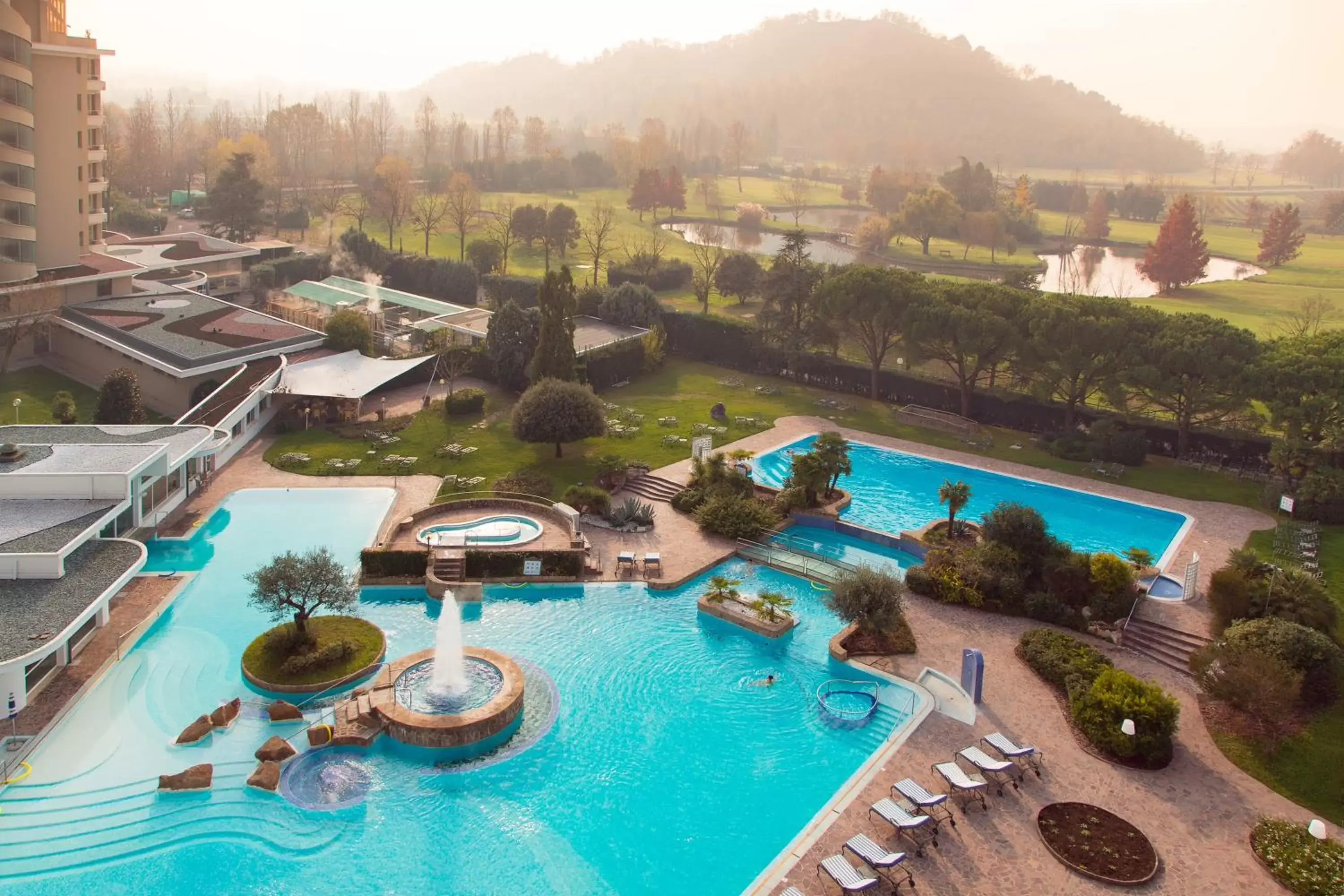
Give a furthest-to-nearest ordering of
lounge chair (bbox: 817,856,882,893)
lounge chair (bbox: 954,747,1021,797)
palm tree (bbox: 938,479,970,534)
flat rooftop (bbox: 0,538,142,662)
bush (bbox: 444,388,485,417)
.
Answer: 1. bush (bbox: 444,388,485,417)
2. palm tree (bbox: 938,479,970,534)
3. flat rooftop (bbox: 0,538,142,662)
4. lounge chair (bbox: 954,747,1021,797)
5. lounge chair (bbox: 817,856,882,893)

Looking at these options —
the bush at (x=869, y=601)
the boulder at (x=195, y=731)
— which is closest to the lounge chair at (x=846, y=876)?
the bush at (x=869, y=601)

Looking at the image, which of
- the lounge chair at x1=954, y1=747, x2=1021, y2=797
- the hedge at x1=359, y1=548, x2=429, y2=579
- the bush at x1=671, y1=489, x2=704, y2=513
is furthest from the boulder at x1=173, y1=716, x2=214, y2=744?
the bush at x1=671, y1=489, x2=704, y2=513

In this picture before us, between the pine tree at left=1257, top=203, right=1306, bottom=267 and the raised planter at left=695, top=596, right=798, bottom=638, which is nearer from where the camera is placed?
the raised planter at left=695, top=596, right=798, bottom=638

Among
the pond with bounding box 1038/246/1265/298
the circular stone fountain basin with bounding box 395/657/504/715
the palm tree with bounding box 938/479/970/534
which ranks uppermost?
the pond with bounding box 1038/246/1265/298

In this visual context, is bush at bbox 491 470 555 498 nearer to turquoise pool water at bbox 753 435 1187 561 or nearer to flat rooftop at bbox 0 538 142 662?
turquoise pool water at bbox 753 435 1187 561

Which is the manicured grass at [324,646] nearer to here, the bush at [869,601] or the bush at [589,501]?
the bush at [589,501]
